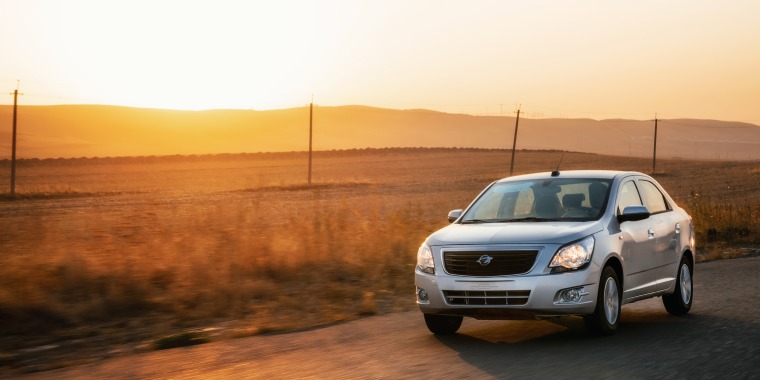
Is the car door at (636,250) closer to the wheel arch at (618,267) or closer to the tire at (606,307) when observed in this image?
the wheel arch at (618,267)

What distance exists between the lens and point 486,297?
30.5 feet

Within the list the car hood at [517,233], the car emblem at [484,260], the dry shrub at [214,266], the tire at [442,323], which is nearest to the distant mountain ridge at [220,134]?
the dry shrub at [214,266]

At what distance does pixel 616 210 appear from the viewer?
10.5m

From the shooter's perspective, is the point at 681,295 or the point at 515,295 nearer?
the point at 515,295

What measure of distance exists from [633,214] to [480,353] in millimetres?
2446

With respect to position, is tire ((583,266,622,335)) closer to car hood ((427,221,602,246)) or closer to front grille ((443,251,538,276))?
→ car hood ((427,221,602,246))

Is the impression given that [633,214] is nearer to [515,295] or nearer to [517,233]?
[517,233]

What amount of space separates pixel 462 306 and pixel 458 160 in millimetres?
92490

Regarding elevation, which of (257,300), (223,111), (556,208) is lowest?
(257,300)

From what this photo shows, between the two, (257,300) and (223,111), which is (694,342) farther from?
(223,111)

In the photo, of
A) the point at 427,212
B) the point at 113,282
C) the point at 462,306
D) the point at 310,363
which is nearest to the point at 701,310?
the point at 462,306

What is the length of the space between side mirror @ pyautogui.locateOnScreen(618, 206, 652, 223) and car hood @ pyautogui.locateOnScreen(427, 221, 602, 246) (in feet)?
1.44

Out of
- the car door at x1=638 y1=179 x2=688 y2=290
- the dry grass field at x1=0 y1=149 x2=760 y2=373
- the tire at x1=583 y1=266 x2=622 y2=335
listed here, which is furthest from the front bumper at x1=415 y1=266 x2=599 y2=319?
the dry grass field at x1=0 y1=149 x2=760 y2=373

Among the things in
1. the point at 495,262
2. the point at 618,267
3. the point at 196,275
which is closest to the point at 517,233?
the point at 495,262
